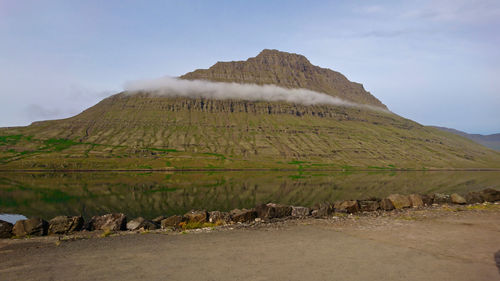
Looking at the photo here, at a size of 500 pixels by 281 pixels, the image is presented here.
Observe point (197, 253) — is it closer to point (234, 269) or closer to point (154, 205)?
point (234, 269)

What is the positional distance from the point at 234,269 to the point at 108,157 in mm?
191029

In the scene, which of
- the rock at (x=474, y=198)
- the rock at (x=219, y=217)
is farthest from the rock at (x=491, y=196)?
the rock at (x=219, y=217)

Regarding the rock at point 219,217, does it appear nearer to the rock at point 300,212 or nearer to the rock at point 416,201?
the rock at point 300,212

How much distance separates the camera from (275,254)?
49.8ft

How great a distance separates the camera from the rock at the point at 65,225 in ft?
70.3

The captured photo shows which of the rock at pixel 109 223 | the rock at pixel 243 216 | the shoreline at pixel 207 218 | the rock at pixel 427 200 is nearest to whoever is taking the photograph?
the shoreline at pixel 207 218

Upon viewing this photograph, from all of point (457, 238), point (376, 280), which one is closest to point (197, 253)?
point (376, 280)

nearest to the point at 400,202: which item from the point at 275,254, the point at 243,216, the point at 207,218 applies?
the point at 243,216

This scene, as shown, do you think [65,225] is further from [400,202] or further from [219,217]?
[400,202]

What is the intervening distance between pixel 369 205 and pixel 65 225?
2614 cm

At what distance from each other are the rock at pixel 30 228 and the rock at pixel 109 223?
9.84ft

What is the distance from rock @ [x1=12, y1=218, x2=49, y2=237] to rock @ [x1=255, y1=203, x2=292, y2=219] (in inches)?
617

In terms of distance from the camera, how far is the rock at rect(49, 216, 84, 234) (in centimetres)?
2144

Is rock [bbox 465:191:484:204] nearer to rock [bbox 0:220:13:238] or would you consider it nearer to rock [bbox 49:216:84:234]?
rock [bbox 49:216:84:234]
